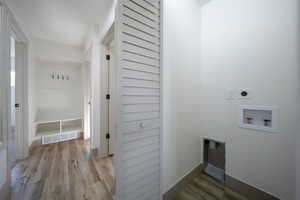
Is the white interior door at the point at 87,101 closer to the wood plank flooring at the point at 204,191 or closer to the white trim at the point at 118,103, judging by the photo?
the white trim at the point at 118,103

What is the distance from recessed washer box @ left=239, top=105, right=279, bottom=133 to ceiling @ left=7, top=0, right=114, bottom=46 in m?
2.30

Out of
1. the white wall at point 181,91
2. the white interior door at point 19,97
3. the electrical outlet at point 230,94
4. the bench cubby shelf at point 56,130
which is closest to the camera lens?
the white wall at point 181,91

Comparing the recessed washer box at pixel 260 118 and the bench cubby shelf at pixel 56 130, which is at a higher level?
the recessed washer box at pixel 260 118

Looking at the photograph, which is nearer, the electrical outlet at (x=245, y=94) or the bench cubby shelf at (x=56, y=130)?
the electrical outlet at (x=245, y=94)

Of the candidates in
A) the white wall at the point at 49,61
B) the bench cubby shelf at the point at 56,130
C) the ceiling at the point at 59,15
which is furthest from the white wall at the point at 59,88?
the ceiling at the point at 59,15

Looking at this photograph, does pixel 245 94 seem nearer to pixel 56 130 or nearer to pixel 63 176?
pixel 63 176

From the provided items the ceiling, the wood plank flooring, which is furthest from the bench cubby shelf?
the wood plank flooring

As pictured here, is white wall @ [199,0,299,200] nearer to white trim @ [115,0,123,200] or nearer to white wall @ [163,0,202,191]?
white wall @ [163,0,202,191]

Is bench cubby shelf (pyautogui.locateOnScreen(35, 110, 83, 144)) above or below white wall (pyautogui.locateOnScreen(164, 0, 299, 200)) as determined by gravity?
below

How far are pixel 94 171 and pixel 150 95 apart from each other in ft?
5.21

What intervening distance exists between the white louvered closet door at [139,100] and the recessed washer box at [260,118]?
1.05 meters

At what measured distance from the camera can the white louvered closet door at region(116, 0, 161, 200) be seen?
3.22 feet

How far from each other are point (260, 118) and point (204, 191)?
1.08 meters

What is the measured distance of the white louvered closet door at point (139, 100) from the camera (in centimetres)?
98
